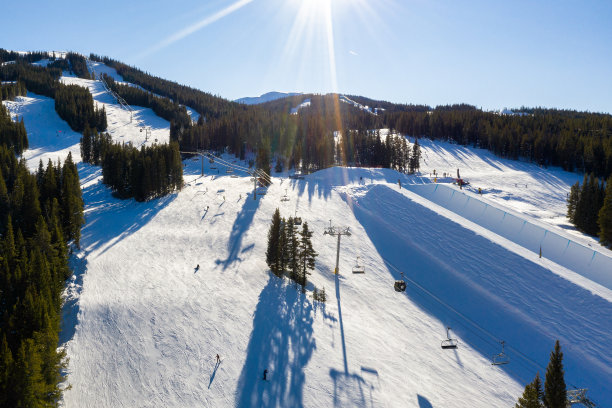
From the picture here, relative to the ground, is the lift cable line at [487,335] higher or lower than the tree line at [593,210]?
lower

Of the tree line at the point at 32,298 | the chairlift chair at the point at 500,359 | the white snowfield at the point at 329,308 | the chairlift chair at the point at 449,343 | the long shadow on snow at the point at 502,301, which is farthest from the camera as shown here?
the chairlift chair at the point at 449,343

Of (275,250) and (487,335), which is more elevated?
(275,250)

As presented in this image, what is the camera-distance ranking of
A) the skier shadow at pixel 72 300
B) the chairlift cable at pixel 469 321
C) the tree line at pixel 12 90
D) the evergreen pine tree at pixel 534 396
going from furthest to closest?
1. the tree line at pixel 12 90
2. the chairlift cable at pixel 469 321
3. the skier shadow at pixel 72 300
4. the evergreen pine tree at pixel 534 396

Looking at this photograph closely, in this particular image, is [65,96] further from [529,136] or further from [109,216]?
[529,136]

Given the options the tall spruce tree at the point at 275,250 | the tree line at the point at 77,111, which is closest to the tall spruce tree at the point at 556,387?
the tall spruce tree at the point at 275,250

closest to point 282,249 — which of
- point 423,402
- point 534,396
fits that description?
point 423,402

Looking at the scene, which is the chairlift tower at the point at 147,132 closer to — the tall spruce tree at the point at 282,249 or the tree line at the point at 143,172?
the tree line at the point at 143,172

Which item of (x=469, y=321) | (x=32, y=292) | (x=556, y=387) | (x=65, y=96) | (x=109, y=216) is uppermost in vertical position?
(x=65, y=96)

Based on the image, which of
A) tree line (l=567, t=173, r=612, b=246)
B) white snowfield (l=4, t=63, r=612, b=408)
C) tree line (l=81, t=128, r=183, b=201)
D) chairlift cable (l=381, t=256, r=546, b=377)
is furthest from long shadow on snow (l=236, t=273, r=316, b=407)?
tree line (l=567, t=173, r=612, b=246)
